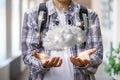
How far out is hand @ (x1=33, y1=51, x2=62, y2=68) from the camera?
1.11 metres

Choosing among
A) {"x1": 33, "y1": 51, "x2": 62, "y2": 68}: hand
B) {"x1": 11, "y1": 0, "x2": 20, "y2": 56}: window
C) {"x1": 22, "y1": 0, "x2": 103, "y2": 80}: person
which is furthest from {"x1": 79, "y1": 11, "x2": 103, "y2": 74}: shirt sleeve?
{"x1": 11, "y1": 0, "x2": 20, "y2": 56}: window

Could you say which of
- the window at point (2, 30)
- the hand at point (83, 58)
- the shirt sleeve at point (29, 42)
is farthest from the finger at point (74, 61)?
the window at point (2, 30)

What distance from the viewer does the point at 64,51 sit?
121cm

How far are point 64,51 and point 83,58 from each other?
8cm

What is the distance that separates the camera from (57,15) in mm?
1227

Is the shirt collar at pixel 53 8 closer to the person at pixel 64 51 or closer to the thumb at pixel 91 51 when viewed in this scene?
the person at pixel 64 51

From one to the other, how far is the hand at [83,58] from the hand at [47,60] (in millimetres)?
50

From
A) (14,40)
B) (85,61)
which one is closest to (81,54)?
(85,61)

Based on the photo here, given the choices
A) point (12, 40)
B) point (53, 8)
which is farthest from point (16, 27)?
point (53, 8)

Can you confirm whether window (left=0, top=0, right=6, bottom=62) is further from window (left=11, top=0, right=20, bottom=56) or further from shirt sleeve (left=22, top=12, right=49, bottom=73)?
shirt sleeve (left=22, top=12, right=49, bottom=73)

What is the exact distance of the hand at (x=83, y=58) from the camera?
1140 millimetres

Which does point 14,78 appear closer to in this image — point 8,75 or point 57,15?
point 8,75

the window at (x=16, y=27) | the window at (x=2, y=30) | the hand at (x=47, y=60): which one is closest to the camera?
the hand at (x=47, y=60)

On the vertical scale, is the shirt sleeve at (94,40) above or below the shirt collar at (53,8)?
below
